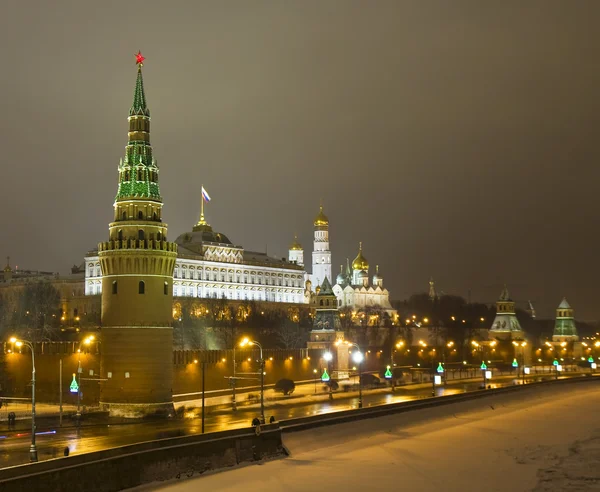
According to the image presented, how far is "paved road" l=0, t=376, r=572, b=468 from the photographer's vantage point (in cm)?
4038

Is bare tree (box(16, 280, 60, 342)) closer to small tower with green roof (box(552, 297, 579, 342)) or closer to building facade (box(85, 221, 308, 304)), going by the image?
building facade (box(85, 221, 308, 304))

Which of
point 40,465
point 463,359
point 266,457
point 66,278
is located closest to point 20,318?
point 66,278

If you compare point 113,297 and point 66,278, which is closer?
point 113,297

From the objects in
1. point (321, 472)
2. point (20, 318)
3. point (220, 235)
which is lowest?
point (321, 472)

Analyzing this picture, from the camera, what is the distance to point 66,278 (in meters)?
159

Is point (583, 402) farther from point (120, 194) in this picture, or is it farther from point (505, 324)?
point (505, 324)

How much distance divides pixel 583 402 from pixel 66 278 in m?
98.8

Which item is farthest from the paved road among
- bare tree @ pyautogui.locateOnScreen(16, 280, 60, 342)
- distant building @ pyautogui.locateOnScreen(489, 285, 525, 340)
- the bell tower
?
distant building @ pyautogui.locateOnScreen(489, 285, 525, 340)

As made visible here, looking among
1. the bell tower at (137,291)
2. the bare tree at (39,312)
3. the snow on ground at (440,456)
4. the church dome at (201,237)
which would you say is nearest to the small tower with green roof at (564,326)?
the church dome at (201,237)

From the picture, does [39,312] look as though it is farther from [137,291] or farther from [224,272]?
[137,291]

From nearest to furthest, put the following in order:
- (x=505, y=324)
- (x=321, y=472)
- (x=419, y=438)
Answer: (x=321, y=472), (x=419, y=438), (x=505, y=324)

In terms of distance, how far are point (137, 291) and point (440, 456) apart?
19.2 meters

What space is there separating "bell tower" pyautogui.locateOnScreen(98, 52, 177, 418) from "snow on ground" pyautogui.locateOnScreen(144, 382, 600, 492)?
30.0ft

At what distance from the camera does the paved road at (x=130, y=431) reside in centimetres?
4038
